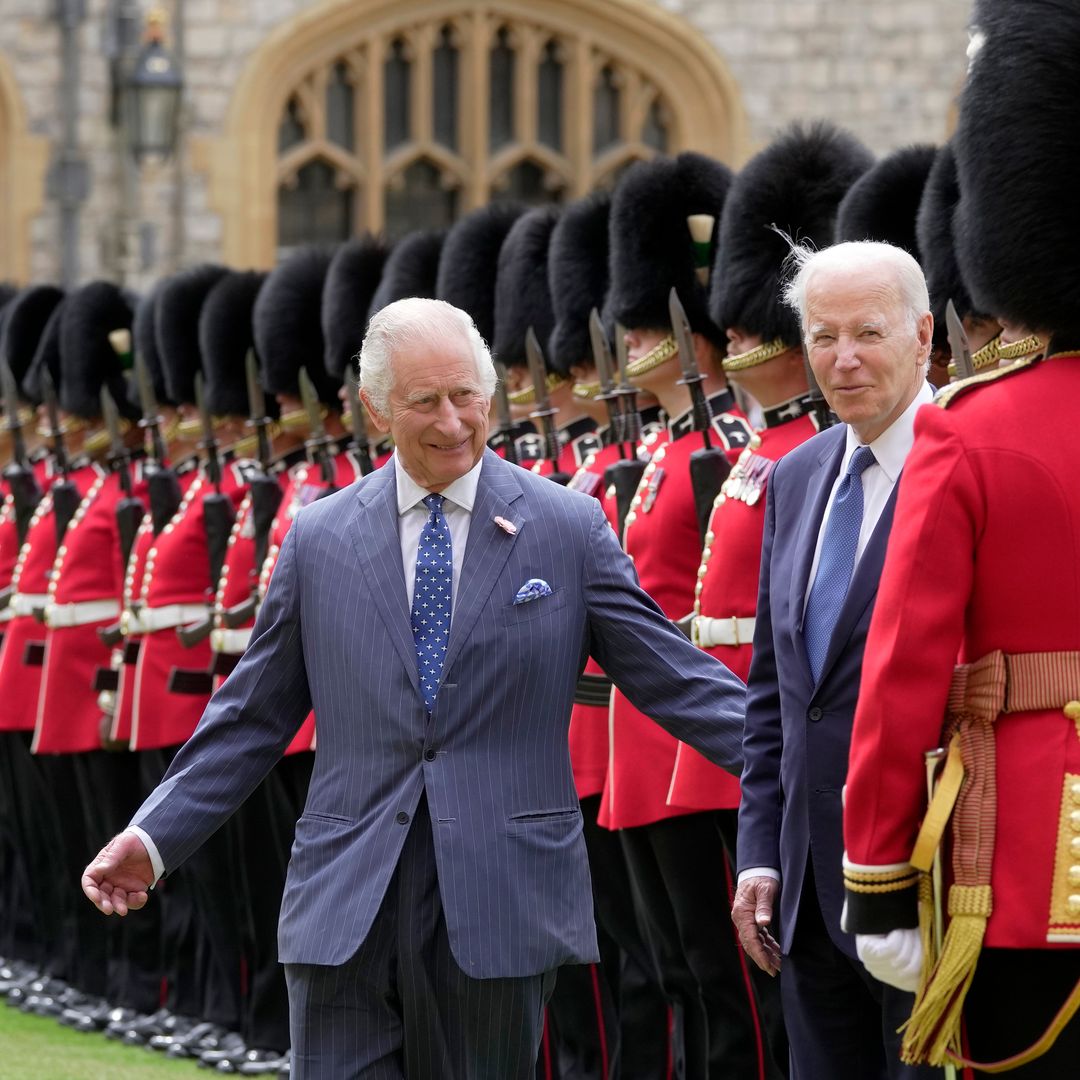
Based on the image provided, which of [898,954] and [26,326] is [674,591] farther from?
[26,326]

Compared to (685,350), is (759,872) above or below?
below

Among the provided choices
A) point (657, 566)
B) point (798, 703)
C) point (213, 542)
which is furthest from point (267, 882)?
point (798, 703)

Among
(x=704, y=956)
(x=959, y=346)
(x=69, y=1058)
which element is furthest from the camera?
(x=69, y=1058)

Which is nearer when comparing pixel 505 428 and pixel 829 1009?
pixel 829 1009

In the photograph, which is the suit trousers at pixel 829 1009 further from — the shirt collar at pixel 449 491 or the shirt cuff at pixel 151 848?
the shirt cuff at pixel 151 848

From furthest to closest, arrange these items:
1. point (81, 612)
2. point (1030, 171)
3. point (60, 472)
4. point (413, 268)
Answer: point (60, 472), point (81, 612), point (413, 268), point (1030, 171)

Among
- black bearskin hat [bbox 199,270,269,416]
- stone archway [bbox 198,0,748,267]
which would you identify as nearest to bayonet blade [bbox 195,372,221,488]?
black bearskin hat [bbox 199,270,269,416]

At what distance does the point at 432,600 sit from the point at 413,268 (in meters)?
3.87

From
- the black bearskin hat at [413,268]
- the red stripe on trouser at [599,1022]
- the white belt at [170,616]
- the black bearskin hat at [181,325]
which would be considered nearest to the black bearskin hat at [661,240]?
the black bearskin hat at [413,268]

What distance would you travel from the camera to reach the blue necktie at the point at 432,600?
3.78 m

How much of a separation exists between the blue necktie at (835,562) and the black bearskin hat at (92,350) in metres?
5.52

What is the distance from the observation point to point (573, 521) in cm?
392

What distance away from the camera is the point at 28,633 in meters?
8.56

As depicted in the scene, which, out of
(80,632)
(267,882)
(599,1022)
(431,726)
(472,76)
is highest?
(472,76)
